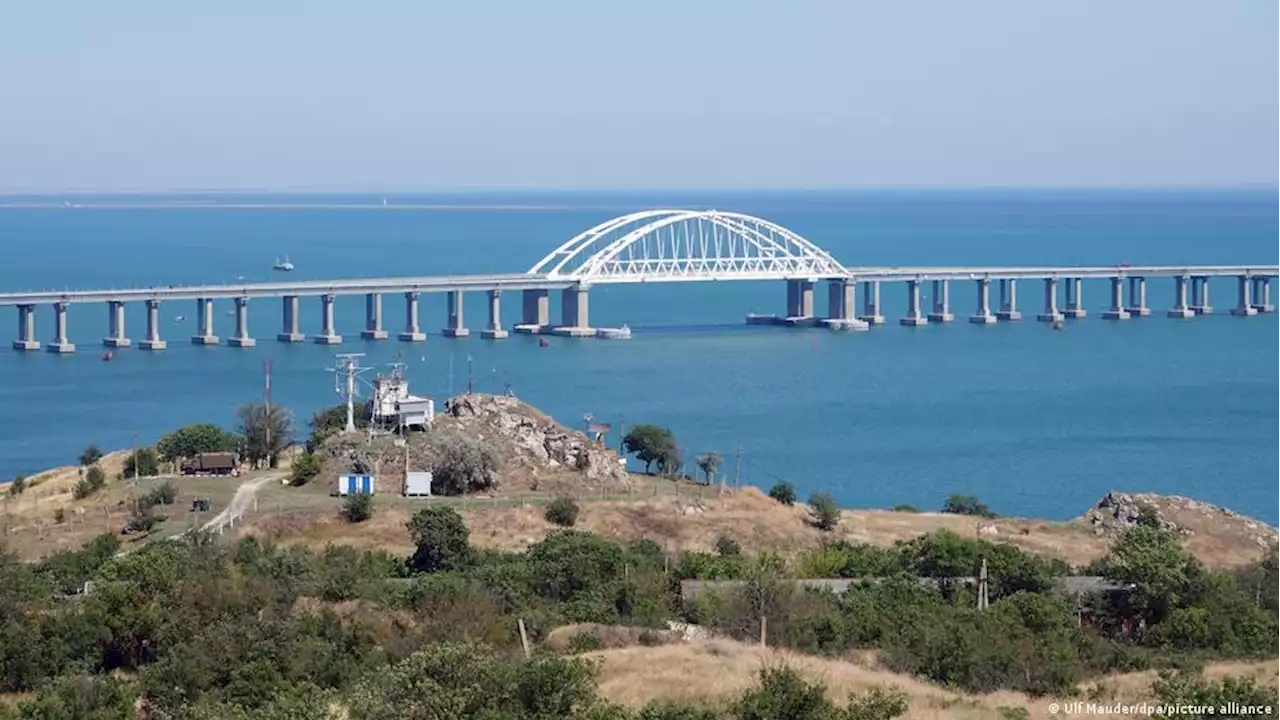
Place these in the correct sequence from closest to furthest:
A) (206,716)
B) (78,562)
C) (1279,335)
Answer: (206,716)
(78,562)
(1279,335)

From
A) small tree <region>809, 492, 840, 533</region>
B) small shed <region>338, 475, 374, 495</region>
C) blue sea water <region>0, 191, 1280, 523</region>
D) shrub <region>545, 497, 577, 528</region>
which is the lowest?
blue sea water <region>0, 191, 1280, 523</region>

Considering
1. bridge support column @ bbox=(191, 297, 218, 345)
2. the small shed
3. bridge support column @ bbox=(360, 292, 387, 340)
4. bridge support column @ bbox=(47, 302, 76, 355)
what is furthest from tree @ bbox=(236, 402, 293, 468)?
bridge support column @ bbox=(191, 297, 218, 345)

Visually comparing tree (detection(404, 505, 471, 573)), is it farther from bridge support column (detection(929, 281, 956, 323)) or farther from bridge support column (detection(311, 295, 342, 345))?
bridge support column (detection(929, 281, 956, 323))

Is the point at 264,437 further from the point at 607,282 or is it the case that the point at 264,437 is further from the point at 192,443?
the point at 607,282

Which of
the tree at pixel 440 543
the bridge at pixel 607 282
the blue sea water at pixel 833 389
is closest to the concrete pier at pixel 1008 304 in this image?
the bridge at pixel 607 282

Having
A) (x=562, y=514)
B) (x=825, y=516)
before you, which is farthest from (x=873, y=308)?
(x=562, y=514)

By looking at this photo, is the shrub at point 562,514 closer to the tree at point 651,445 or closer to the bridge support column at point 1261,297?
the tree at point 651,445

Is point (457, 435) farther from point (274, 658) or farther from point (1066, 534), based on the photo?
point (274, 658)

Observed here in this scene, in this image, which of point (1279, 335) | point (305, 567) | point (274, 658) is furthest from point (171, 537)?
point (1279, 335)
